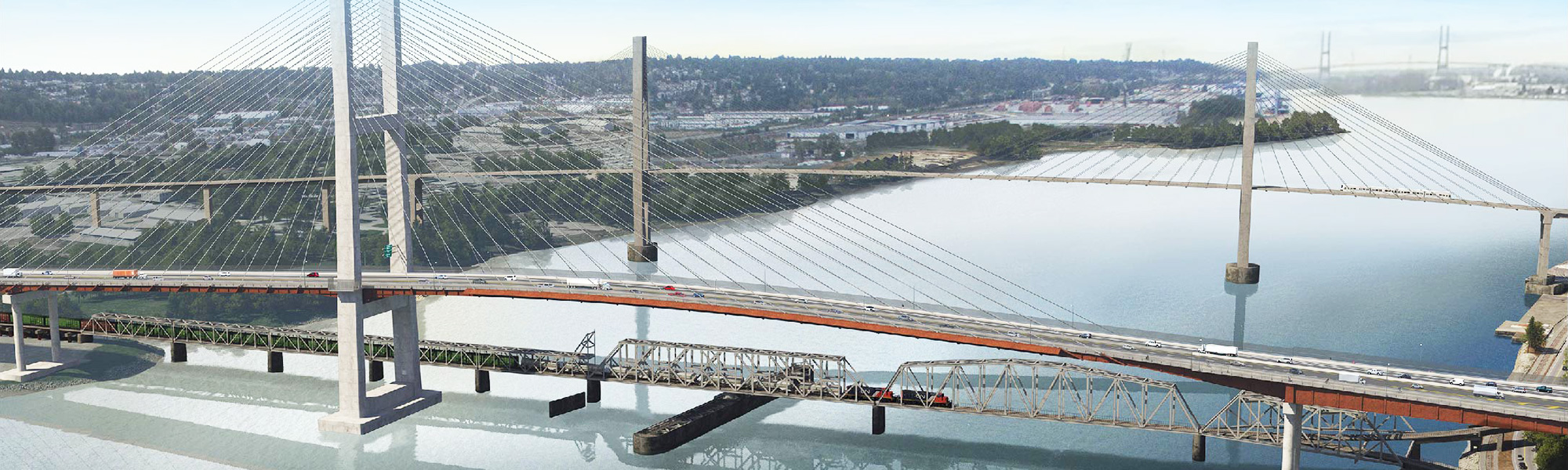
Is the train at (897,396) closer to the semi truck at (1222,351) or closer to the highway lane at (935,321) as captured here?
the highway lane at (935,321)

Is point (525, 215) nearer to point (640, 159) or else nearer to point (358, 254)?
point (640, 159)

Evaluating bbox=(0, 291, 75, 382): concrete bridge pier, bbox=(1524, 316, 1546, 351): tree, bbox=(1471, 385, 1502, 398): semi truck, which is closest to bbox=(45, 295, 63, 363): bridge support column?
bbox=(0, 291, 75, 382): concrete bridge pier

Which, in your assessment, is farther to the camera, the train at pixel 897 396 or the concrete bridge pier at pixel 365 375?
the concrete bridge pier at pixel 365 375

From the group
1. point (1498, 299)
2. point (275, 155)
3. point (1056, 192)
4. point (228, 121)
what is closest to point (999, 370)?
point (1498, 299)

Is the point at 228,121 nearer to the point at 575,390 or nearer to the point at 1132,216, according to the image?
the point at 575,390

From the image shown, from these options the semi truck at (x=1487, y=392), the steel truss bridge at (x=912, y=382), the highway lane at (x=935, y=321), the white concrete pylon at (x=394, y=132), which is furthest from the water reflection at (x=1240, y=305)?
the white concrete pylon at (x=394, y=132)
